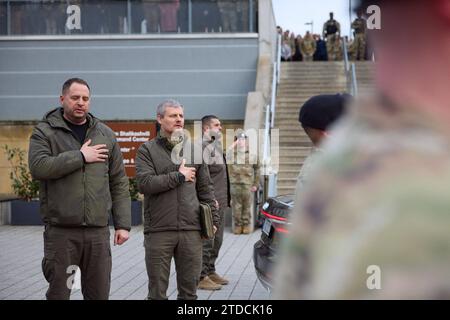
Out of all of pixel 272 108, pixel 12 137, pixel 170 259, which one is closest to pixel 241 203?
pixel 272 108

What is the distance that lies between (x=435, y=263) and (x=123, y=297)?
7329 mm

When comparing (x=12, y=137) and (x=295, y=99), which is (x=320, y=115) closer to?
(x=295, y=99)

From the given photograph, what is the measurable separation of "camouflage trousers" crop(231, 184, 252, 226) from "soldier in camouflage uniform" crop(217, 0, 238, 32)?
8.51 metres

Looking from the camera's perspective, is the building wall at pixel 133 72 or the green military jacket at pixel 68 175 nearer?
the green military jacket at pixel 68 175

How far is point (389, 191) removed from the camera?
3.02ft

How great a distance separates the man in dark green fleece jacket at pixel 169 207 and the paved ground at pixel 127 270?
6.73 ft

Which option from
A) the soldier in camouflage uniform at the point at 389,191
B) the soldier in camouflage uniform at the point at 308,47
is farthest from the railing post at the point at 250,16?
the soldier in camouflage uniform at the point at 389,191

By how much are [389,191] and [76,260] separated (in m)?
4.15

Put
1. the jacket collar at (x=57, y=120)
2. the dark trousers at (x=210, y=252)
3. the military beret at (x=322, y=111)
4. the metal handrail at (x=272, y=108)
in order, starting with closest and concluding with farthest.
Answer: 1. the military beret at (x=322, y=111)
2. the jacket collar at (x=57, y=120)
3. the dark trousers at (x=210, y=252)
4. the metal handrail at (x=272, y=108)

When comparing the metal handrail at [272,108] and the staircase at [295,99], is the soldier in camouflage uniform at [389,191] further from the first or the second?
the staircase at [295,99]

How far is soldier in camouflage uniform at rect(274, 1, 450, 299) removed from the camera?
904 mm

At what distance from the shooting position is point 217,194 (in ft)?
28.6

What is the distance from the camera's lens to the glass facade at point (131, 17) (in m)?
21.0

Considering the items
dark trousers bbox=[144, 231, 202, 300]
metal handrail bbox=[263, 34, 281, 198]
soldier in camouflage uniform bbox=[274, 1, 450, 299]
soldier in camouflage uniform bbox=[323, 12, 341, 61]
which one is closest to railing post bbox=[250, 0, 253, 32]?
metal handrail bbox=[263, 34, 281, 198]
